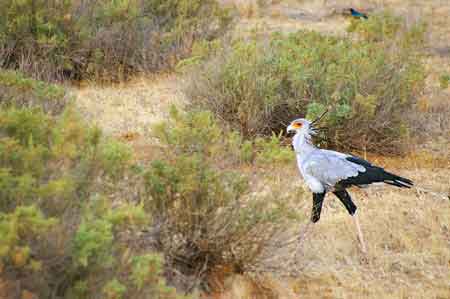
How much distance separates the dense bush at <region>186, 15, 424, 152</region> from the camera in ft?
24.5

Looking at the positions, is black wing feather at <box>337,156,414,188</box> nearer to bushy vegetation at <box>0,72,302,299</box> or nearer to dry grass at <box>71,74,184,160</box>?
bushy vegetation at <box>0,72,302,299</box>

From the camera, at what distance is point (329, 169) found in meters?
5.42

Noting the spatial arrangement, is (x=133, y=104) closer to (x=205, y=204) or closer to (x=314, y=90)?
(x=314, y=90)

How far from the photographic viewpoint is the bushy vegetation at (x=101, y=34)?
9.20 metres

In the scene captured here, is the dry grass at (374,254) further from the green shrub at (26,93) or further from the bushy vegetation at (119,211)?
the green shrub at (26,93)

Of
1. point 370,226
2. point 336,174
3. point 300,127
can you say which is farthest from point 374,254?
point 300,127

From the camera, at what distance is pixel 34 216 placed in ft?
10.1

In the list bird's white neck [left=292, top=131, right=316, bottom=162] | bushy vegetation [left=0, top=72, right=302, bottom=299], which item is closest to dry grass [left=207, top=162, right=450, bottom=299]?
bird's white neck [left=292, top=131, right=316, bottom=162]

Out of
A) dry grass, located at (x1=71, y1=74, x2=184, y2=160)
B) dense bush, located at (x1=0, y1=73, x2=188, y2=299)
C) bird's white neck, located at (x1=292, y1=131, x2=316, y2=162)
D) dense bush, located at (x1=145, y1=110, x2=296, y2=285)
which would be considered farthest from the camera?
dry grass, located at (x1=71, y1=74, x2=184, y2=160)

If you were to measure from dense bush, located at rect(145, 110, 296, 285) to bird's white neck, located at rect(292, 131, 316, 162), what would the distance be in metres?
1.03

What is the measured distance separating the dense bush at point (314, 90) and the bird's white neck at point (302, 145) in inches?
68.3

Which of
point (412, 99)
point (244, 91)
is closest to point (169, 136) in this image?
point (244, 91)

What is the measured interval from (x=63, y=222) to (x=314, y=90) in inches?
181

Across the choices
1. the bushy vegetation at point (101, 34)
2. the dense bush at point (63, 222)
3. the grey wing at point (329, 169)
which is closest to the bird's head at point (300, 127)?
the grey wing at point (329, 169)
